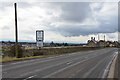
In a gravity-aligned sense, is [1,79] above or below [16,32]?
below

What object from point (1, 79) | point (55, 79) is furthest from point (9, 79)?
point (55, 79)

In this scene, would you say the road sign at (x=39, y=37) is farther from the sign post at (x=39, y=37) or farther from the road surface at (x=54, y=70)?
the road surface at (x=54, y=70)

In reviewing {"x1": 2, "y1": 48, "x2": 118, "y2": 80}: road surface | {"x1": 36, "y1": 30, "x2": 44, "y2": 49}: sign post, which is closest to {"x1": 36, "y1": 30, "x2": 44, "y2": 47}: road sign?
{"x1": 36, "y1": 30, "x2": 44, "y2": 49}: sign post

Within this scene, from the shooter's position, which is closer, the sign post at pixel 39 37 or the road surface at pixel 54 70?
the road surface at pixel 54 70

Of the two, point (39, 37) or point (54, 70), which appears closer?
point (54, 70)

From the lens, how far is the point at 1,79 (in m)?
14.9

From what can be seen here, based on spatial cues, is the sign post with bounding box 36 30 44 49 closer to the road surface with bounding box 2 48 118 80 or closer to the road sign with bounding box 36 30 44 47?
the road sign with bounding box 36 30 44 47

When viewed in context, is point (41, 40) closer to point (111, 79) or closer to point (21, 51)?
point (21, 51)

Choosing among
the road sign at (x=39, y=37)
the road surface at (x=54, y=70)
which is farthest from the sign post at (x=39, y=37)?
the road surface at (x=54, y=70)

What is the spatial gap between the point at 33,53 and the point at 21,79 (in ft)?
120

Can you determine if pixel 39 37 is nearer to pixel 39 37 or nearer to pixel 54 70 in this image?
pixel 39 37

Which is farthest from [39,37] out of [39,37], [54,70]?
[54,70]

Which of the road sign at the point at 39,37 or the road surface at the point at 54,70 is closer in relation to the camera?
the road surface at the point at 54,70

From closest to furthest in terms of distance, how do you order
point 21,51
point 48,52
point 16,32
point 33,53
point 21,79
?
point 21,79 → point 16,32 → point 21,51 → point 33,53 → point 48,52
